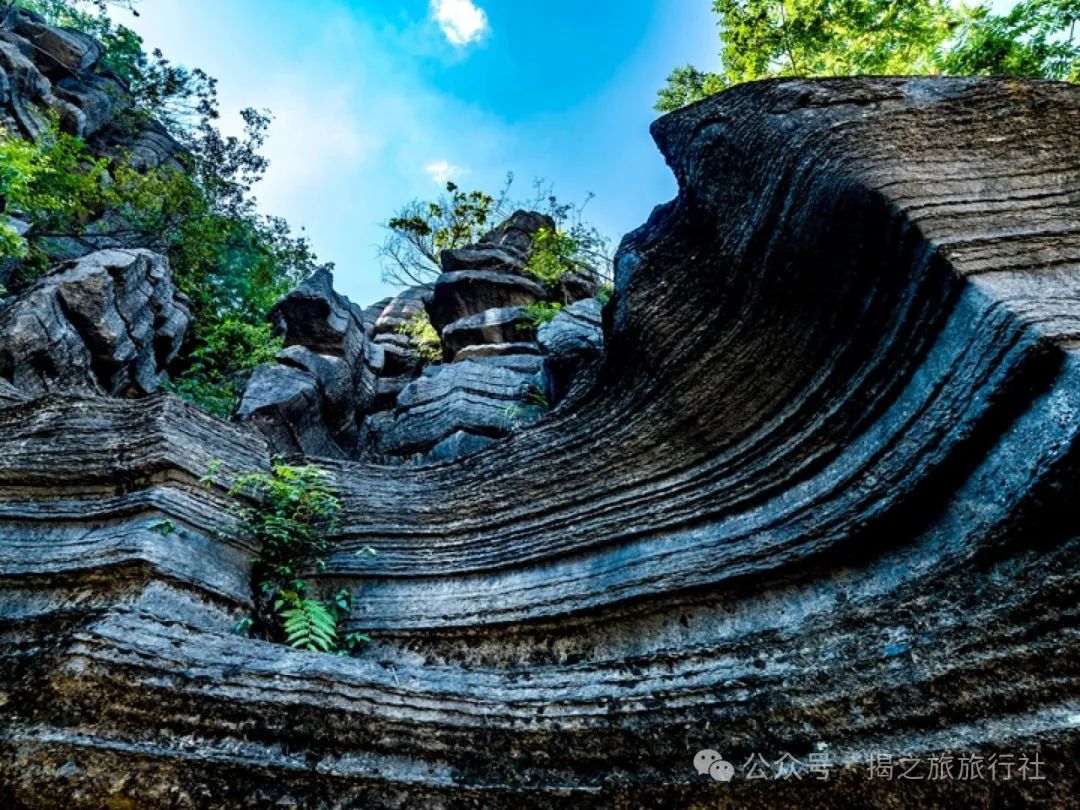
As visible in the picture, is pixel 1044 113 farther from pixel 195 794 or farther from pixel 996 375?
pixel 195 794

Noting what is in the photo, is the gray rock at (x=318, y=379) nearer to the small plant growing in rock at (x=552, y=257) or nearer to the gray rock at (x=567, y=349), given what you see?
the gray rock at (x=567, y=349)

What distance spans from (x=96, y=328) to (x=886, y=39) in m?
19.2

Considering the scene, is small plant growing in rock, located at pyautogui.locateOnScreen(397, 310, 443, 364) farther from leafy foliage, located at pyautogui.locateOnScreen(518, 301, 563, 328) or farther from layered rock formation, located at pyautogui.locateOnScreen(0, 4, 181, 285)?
layered rock formation, located at pyautogui.locateOnScreen(0, 4, 181, 285)

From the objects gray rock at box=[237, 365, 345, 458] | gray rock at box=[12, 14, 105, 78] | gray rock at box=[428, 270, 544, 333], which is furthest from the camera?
gray rock at box=[12, 14, 105, 78]

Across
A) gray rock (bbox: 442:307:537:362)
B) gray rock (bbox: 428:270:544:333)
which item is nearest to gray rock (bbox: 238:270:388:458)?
gray rock (bbox: 428:270:544:333)

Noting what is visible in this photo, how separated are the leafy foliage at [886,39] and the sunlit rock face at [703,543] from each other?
363 inches

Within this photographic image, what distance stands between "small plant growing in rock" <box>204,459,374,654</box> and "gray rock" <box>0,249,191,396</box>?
538cm

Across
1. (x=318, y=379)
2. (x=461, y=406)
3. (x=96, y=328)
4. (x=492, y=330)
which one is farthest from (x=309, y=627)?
Result: (x=492, y=330)

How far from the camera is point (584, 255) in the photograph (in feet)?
68.9

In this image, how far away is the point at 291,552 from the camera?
250 inches

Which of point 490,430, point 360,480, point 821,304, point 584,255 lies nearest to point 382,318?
point 584,255

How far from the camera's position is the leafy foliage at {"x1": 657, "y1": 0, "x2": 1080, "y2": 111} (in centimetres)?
1126

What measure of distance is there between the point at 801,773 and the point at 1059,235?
3.96 m

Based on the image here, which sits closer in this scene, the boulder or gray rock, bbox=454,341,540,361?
the boulder
